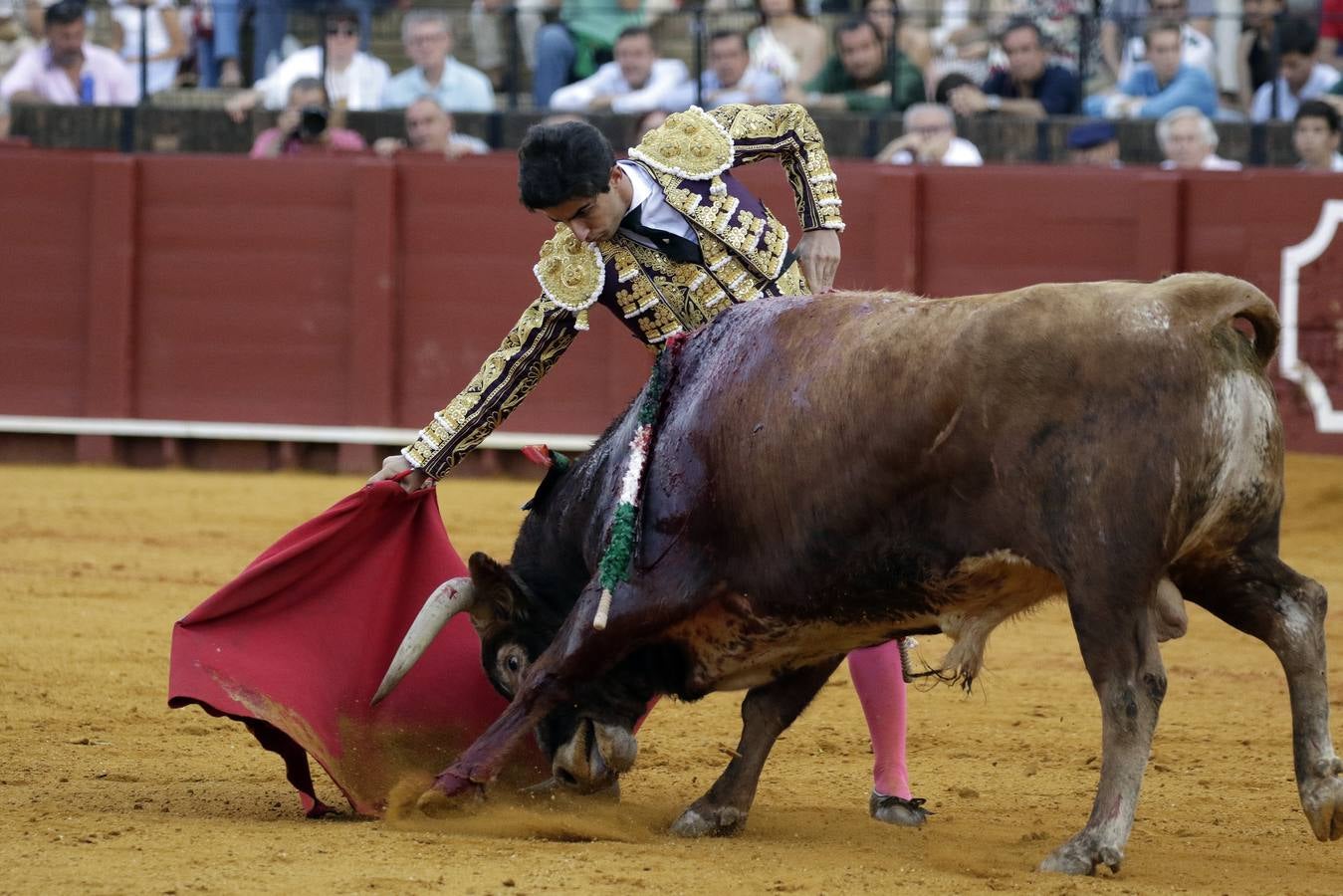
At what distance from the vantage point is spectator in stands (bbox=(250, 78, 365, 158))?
848cm

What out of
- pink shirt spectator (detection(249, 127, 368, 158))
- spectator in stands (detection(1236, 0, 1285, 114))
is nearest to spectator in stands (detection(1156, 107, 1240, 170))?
spectator in stands (detection(1236, 0, 1285, 114))

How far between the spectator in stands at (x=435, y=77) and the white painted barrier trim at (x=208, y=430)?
1.64 m

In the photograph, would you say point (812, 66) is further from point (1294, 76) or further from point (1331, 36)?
point (1331, 36)

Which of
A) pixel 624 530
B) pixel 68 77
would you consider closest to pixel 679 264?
pixel 624 530

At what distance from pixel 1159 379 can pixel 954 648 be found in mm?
587

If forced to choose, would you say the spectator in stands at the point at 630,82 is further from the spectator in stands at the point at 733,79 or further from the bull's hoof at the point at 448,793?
the bull's hoof at the point at 448,793

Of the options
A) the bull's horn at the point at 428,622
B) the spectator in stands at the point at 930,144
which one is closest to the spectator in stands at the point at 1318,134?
the spectator in stands at the point at 930,144

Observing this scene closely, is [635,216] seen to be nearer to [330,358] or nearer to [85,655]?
[85,655]

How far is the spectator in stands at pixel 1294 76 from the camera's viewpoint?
26.7ft

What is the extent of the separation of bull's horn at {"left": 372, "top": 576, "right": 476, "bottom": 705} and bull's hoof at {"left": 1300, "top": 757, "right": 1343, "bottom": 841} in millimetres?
1471

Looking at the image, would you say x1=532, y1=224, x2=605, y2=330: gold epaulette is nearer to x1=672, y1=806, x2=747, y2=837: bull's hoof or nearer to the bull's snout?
the bull's snout

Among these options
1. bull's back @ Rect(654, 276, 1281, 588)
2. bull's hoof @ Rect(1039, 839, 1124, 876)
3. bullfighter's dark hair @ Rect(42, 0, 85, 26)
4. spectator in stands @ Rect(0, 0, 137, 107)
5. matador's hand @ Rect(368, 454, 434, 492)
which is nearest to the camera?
bull's back @ Rect(654, 276, 1281, 588)

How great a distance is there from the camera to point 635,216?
3381 millimetres

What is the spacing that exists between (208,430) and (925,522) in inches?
243
